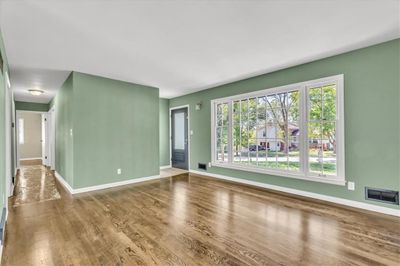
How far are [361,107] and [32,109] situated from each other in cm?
952

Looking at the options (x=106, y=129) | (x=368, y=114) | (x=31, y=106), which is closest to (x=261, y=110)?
(x=368, y=114)

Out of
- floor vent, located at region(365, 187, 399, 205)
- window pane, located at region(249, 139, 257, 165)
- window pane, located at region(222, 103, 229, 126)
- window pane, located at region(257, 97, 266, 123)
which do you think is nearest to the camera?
floor vent, located at region(365, 187, 399, 205)

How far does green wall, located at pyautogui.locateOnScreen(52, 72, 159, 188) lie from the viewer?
4.16m

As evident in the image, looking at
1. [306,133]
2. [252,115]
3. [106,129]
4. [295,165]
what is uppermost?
[252,115]

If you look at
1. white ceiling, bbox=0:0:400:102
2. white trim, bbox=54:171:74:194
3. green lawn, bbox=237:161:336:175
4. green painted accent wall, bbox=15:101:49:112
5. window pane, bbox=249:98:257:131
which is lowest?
white trim, bbox=54:171:74:194

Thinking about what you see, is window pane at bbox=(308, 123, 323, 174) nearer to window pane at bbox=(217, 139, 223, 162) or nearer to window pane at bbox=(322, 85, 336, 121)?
window pane at bbox=(322, 85, 336, 121)

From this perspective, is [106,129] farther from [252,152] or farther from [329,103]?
[329,103]

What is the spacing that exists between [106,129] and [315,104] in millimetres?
4353

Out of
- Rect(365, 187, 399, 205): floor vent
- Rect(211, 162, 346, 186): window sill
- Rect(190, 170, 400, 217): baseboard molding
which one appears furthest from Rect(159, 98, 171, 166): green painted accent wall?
Rect(365, 187, 399, 205): floor vent

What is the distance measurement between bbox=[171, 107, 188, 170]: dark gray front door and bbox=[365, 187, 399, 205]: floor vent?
4.59 m

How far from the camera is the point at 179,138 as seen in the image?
6848mm

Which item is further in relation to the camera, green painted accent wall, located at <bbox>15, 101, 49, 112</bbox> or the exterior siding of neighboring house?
green painted accent wall, located at <bbox>15, 101, 49, 112</bbox>

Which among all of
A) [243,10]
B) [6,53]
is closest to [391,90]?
[243,10]

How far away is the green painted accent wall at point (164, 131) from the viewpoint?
22.9ft
